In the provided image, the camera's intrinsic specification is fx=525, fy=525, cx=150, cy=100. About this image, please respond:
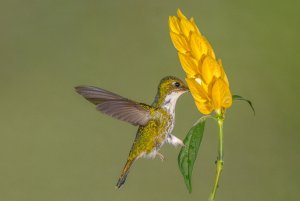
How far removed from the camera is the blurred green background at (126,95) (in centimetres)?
159

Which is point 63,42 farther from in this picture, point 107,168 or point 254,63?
point 254,63

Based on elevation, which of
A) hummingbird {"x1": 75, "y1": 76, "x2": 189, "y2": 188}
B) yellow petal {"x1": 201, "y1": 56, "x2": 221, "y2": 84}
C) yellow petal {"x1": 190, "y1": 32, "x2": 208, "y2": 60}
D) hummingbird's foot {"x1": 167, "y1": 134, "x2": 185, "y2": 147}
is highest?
yellow petal {"x1": 190, "y1": 32, "x2": 208, "y2": 60}

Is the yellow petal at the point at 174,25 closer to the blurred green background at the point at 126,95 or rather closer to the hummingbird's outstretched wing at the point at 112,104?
the hummingbird's outstretched wing at the point at 112,104

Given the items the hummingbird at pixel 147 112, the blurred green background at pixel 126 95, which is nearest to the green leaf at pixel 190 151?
the hummingbird at pixel 147 112

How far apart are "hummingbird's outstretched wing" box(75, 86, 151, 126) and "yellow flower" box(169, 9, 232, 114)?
0.13 metres

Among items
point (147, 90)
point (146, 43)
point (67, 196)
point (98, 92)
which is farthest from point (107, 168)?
point (98, 92)

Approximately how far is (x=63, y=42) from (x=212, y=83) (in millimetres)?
1239

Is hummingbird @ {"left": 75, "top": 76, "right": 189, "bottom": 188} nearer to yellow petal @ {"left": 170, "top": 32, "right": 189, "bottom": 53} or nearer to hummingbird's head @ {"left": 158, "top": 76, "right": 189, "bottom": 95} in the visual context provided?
hummingbird's head @ {"left": 158, "top": 76, "right": 189, "bottom": 95}

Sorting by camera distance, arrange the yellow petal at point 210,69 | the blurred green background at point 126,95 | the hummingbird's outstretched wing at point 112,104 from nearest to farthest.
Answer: the yellow petal at point 210,69 < the hummingbird's outstretched wing at point 112,104 < the blurred green background at point 126,95

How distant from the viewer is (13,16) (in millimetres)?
1799

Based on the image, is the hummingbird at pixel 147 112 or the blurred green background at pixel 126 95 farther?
the blurred green background at pixel 126 95

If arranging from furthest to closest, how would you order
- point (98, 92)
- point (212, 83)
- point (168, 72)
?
point (168, 72), point (98, 92), point (212, 83)

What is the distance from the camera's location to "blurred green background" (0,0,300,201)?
1.59m

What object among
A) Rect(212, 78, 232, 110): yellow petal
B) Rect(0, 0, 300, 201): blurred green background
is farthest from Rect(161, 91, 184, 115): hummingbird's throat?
Rect(0, 0, 300, 201): blurred green background
